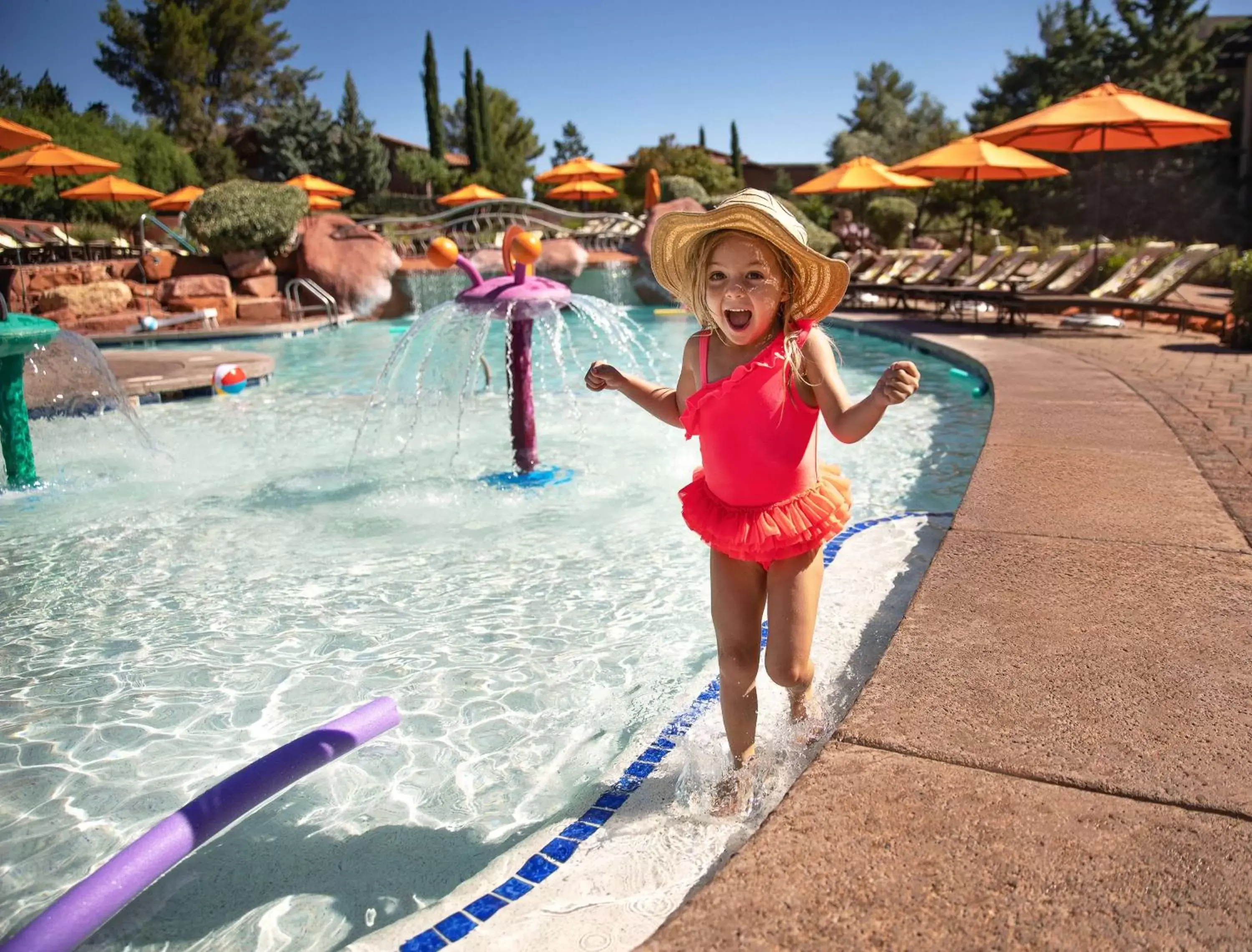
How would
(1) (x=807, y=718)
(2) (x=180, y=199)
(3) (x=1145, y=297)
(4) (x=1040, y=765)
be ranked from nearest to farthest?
(4) (x=1040, y=765) < (1) (x=807, y=718) < (3) (x=1145, y=297) < (2) (x=180, y=199)

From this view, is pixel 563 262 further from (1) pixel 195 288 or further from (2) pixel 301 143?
(2) pixel 301 143

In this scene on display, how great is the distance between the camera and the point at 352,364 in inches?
519

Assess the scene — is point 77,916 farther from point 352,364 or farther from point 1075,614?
point 352,364

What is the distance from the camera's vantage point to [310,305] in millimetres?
19766

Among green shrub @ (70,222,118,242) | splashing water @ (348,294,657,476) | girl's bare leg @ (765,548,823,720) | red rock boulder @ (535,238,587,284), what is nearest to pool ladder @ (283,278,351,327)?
splashing water @ (348,294,657,476)

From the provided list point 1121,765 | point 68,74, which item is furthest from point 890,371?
point 68,74

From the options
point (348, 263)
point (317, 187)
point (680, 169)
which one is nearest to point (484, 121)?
point (680, 169)

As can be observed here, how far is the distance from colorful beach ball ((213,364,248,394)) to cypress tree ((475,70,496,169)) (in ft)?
124

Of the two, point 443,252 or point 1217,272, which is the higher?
point 443,252

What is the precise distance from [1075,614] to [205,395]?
9797 millimetres

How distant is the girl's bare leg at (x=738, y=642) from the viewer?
8.08ft

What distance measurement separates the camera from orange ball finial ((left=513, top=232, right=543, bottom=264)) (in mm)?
5359

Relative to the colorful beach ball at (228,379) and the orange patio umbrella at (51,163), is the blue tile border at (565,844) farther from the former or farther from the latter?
the orange patio umbrella at (51,163)

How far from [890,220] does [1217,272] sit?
1141 cm
